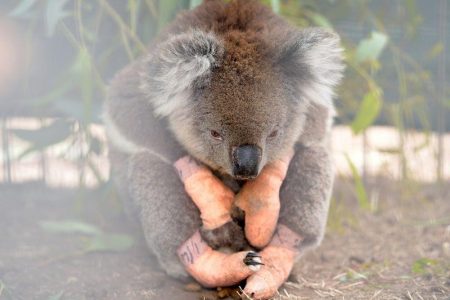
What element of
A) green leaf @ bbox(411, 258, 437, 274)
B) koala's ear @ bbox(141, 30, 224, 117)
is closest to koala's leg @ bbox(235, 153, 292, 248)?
koala's ear @ bbox(141, 30, 224, 117)

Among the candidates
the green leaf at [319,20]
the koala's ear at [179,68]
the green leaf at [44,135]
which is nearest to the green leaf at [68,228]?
the green leaf at [44,135]

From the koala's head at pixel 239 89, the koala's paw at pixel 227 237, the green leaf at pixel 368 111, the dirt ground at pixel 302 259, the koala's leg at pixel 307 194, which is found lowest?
the dirt ground at pixel 302 259

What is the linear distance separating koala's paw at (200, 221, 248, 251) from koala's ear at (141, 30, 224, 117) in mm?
546

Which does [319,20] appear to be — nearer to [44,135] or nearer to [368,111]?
[368,111]

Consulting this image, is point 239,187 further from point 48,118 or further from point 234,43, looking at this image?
point 48,118

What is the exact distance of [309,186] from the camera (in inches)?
110

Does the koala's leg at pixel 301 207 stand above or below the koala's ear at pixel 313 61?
below

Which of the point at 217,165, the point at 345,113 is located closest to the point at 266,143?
the point at 217,165

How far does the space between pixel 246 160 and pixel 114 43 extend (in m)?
1.59

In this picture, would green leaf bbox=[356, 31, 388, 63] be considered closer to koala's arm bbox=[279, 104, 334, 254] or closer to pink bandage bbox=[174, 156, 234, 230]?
koala's arm bbox=[279, 104, 334, 254]

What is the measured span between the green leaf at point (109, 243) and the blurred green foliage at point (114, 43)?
2.10ft

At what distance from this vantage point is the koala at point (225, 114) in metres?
2.43

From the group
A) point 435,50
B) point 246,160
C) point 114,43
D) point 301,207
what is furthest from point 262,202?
point 435,50

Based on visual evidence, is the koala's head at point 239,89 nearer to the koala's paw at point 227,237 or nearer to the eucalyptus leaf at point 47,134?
the koala's paw at point 227,237
